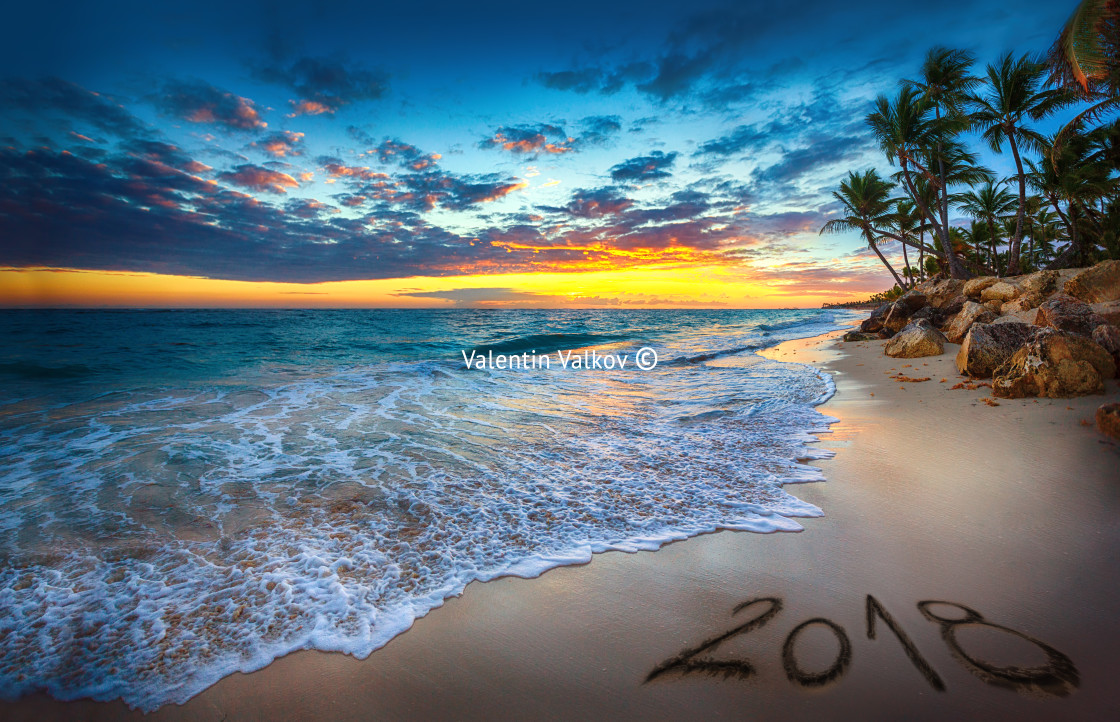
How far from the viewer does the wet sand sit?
202 centimetres

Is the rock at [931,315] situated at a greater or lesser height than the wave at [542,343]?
greater

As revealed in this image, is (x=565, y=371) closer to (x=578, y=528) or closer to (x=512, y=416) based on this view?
(x=512, y=416)

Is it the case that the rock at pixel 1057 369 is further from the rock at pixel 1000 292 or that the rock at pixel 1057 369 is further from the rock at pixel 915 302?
the rock at pixel 915 302

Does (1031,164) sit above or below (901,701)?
above

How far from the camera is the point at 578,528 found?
3689 millimetres

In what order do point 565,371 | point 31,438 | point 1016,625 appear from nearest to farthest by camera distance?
point 1016,625 → point 31,438 → point 565,371

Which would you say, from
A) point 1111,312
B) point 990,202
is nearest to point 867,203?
point 990,202

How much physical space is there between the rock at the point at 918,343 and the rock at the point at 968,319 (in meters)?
0.66

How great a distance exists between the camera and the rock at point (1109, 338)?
635cm

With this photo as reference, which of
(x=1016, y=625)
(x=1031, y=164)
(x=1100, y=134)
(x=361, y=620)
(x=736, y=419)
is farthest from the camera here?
(x=1031, y=164)

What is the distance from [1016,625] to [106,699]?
471 centimetres

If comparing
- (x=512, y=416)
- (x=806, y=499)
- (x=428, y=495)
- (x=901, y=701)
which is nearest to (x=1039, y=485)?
(x=806, y=499)

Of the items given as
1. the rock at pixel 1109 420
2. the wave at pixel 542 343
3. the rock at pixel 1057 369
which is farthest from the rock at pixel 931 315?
the wave at pixel 542 343

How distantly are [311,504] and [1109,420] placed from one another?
8.26m
